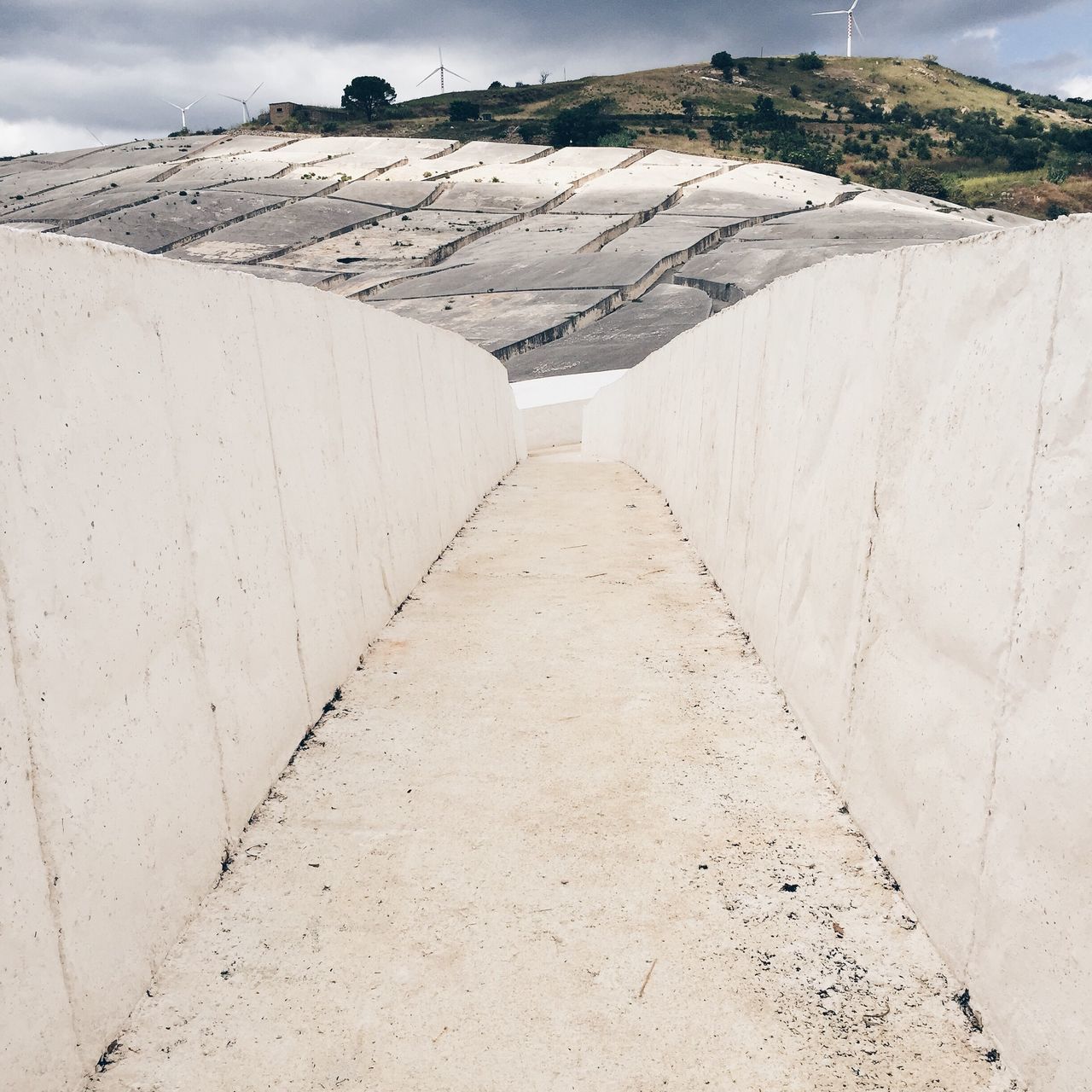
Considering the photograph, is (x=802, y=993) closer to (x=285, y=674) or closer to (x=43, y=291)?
(x=285, y=674)

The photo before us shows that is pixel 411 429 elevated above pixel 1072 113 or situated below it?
below

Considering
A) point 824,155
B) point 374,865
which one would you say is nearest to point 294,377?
→ point 374,865

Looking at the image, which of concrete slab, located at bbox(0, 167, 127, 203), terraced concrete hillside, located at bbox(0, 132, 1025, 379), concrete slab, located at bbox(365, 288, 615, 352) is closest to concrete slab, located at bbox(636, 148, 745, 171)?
terraced concrete hillside, located at bbox(0, 132, 1025, 379)

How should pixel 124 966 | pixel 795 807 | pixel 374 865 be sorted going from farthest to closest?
pixel 795 807 < pixel 374 865 < pixel 124 966

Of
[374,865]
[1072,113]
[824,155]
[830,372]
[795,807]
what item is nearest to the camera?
[374,865]

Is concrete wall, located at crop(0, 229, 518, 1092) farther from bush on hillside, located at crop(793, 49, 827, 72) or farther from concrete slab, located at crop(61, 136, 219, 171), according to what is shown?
bush on hillside, located at crop(793, 49, 827, 72)

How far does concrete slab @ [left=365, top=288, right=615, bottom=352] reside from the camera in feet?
115

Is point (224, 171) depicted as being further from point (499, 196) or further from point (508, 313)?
point (508, 313)

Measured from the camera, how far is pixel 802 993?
247 centimetres

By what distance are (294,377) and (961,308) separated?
3013 millimetres

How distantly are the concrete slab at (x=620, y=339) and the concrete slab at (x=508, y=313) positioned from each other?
28.3 inches

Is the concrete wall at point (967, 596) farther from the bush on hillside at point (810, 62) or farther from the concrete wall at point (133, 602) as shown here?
the bush on hillside at point (810, 62)

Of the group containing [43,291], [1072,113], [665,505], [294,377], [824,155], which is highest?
[1072,113]

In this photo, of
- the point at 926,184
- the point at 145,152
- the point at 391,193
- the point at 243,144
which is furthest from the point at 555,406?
the point at 145,152
